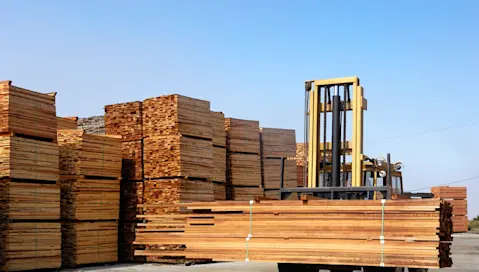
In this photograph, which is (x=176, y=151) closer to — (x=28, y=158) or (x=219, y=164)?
(x=219, y=164)

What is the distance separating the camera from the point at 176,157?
14320 mm

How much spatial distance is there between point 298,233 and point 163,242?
203cm

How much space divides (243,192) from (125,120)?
3.72 m

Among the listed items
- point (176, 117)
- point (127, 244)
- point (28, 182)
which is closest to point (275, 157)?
point (176, 117)

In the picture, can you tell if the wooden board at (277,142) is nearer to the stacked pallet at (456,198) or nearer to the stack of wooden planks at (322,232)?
the stack of wooden planks at (322,232)

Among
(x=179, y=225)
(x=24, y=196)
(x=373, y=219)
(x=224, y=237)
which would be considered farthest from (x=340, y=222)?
(x=24, y=196)

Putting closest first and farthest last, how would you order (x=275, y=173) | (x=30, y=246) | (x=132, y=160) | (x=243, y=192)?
(x=30, y=246) < (x=132, y=160) < (x=243, y=192) < (x=275, y=173)

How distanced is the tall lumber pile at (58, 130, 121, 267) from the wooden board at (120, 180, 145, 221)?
0.53m

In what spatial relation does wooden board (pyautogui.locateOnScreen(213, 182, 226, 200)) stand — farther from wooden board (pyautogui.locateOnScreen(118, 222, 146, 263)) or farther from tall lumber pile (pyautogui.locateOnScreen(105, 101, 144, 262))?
wooden board (pyautogui.locateOnScreen(118, 222, 146, 263))

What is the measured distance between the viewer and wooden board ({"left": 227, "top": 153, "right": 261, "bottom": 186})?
16938 millimetres

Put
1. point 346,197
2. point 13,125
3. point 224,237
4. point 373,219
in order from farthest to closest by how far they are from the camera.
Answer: point 13,125
point 346,197
point 224,237
point 373,219

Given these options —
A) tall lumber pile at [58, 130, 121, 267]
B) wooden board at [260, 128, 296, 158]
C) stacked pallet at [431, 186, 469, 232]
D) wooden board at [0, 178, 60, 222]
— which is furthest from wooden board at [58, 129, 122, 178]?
stacked pallet at [431, 186, 469, 232]

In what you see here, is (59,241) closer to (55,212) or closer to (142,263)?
(55,212)

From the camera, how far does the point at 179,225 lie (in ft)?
28.9
